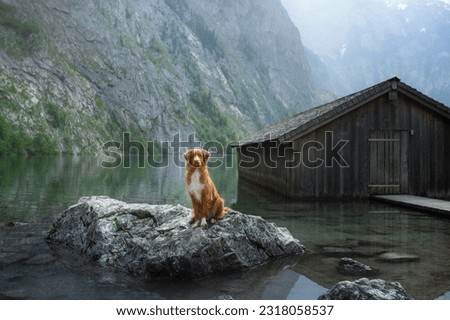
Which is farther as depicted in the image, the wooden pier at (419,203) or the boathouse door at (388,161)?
the boathouse door at (388,161)

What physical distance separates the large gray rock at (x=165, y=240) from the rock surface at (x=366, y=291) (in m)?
2.57

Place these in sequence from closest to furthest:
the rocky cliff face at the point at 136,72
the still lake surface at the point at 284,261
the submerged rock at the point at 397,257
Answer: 1. the still lake surface at the point at 284,261
2. the submerged rock at the point at 397,257
3. the rocky cliff face at the point at 136,72

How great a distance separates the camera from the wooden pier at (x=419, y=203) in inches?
557

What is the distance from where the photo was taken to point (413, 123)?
61.2 feet

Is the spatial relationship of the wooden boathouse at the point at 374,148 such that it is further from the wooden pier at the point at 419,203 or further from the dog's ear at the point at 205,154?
the dog's ear at the point at 205,154

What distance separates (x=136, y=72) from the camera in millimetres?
107438

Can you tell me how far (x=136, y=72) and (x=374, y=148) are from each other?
9624 cm

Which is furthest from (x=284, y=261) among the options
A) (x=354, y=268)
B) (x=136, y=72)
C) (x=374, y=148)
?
(x=136, y=72)

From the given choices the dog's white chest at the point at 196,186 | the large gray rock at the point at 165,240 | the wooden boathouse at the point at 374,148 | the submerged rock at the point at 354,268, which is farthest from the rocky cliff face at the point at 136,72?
the submerged rock at the point at 354,268

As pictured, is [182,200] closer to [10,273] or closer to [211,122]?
[10,273]

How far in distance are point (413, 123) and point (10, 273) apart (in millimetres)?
17121

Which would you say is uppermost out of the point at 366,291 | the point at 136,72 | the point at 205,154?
the point at 136,72

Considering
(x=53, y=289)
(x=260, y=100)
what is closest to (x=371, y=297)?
(x=53, y=289)

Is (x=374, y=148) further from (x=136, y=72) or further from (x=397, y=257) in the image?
(x=136, y=72)
